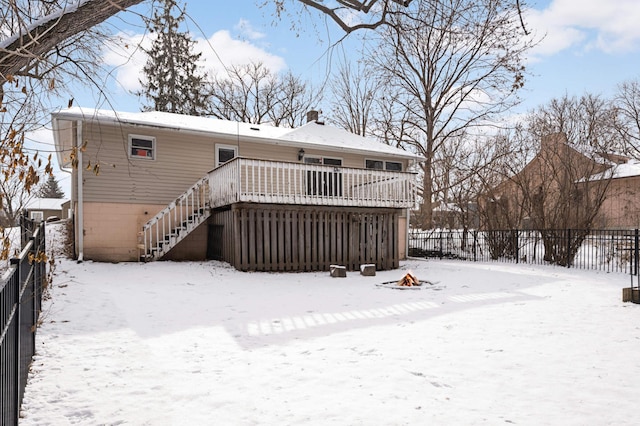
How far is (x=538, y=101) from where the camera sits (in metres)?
21.9

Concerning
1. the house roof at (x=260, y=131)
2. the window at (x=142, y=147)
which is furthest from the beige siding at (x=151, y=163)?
the house roof at (x=260, y=131)

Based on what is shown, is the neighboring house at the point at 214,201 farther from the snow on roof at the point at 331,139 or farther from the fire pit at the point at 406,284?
the fire pit at the point at 406,284

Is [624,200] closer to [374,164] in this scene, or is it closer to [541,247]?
[541,247]

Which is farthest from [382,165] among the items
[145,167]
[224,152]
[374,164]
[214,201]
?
[145,167]

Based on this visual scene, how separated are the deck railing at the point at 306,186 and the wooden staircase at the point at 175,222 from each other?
→ 47 cm

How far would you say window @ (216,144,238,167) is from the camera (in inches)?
605

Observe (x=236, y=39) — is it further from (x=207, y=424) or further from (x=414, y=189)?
(x=414, y=189)

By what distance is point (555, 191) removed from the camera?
18.8 metres

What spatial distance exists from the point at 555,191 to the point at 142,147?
1667 cm

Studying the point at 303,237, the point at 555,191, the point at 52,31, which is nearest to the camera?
the point at 52,31

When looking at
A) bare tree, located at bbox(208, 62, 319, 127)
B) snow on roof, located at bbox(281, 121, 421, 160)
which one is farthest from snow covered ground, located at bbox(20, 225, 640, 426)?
bare tree, located at bbox(208, 62, 319, 127)

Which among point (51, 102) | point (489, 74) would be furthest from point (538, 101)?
point (51, 102)

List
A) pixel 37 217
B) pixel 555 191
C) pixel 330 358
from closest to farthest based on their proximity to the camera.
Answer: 1. pixel 330 358
2. pixel 555 191
3. pixel 37 217

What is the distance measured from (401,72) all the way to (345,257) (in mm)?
15769
